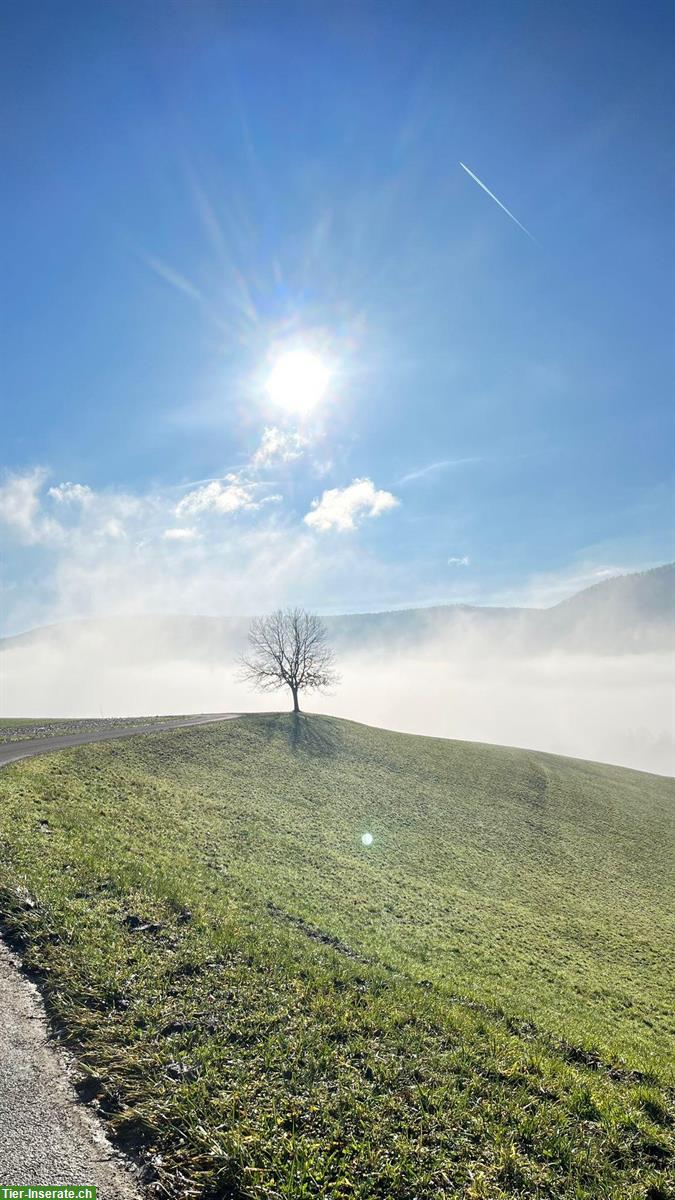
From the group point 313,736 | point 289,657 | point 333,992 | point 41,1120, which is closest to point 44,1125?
point 41,1120

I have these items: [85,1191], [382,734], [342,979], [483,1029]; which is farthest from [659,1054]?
[382,734]

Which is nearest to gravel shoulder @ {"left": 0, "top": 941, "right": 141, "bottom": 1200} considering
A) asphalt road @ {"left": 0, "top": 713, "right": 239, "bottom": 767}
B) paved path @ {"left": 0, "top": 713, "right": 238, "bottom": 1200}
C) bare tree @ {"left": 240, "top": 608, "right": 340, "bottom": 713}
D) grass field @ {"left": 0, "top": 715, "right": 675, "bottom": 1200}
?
paved path @ {"left": 0, "top": 713, "right": 238, "bottom": 1200}

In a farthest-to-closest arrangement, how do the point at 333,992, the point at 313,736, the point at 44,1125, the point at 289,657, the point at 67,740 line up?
1. the point at 289,657
2. the point at 313,736
3. the point at 67,740
4. the point at 333,992
5. the point at 44,1125

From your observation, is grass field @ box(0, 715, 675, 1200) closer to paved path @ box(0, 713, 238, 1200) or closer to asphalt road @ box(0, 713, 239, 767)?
paved path @ box(0, 713, 238, 1200)

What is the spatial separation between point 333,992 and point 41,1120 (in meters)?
5.97

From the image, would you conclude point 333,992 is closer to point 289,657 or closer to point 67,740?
point 67,740

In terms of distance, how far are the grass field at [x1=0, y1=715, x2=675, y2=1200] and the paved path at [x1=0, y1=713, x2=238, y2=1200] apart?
330mm

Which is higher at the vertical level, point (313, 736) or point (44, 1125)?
point (44, 1125)

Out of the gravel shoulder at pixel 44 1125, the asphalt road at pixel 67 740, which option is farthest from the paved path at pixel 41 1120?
the asphalt road at pixel 67 740

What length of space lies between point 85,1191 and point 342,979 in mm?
7110

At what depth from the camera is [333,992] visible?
994 centimetres

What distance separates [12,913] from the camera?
33.8 feet

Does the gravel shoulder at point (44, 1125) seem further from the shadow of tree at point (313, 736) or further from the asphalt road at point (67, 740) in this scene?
the shadow of tree at point (313, 736)

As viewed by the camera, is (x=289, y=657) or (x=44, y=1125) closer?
(x=44, y=1125)
